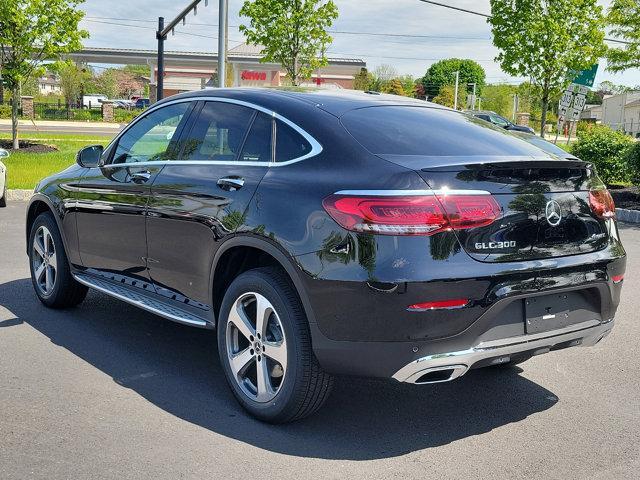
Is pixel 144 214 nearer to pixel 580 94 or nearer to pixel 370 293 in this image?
pixel 370 293

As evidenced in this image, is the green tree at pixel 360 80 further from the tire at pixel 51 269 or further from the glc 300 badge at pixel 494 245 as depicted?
the glc 300 badge at pixel 494 245

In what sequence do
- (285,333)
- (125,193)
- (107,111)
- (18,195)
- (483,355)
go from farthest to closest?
(107,111) → (18,195) → (125,193) → (285,333) → (483,355)

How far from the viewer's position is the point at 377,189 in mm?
3453

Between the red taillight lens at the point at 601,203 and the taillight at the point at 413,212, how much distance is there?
0.77 m

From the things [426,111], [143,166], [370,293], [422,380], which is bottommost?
[422,380]

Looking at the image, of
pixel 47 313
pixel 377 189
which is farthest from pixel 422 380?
pixel 47 313

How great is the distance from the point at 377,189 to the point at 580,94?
1905 cm

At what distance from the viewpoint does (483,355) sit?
3500mm

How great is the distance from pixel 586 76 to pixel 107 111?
38314 mm

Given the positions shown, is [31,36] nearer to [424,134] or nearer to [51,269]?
[51,269]

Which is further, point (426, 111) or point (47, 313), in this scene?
point (47, 313)

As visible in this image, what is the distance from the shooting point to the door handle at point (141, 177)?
4895 millimetres

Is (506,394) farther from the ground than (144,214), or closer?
closer

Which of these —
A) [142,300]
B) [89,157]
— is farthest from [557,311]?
[89,157]
